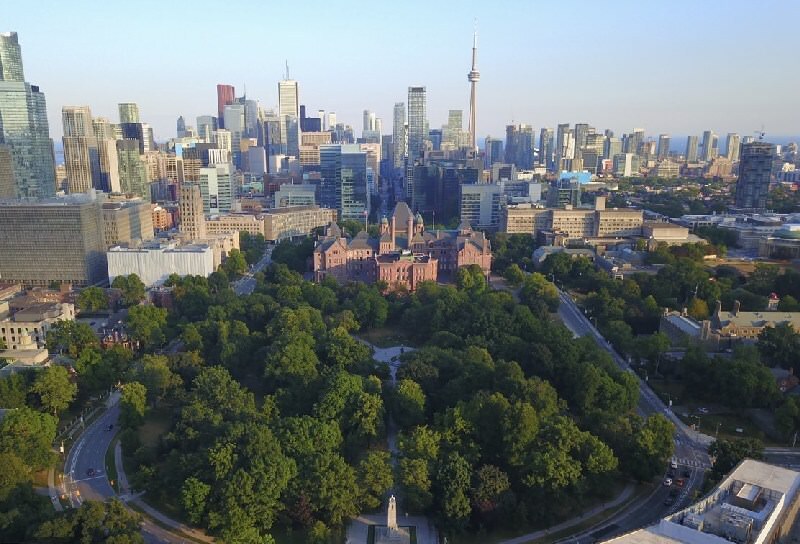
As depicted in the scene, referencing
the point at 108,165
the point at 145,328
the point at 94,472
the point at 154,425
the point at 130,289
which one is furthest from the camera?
the point at 108,165

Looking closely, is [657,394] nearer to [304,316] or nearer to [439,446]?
[439,446]

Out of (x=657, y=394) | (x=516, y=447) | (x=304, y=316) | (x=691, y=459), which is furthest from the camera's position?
(x=304, y=316)

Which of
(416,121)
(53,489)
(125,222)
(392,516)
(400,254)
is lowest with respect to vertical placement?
(53,489)

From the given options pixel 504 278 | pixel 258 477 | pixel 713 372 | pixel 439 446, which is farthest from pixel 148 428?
pixel 504 278

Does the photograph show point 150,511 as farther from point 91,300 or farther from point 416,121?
point 416,121

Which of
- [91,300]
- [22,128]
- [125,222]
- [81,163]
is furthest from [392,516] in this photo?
[81,163]

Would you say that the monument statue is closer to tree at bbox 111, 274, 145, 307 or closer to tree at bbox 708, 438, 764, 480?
tree at bbox 708, 438, 764, 480

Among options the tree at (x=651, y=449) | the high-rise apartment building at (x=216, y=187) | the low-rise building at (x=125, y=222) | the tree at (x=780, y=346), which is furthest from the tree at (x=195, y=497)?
the high-rise apartment building at (x=216, y=187)

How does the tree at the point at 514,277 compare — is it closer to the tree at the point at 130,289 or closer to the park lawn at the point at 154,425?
the tree at the point at 130,289
